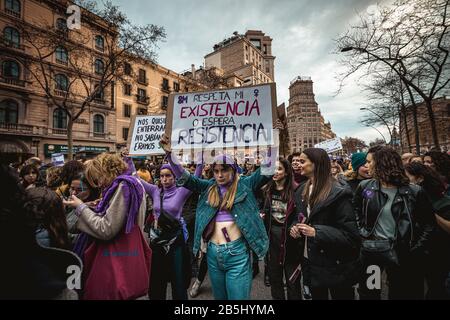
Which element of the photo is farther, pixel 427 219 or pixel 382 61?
pixel 382 61

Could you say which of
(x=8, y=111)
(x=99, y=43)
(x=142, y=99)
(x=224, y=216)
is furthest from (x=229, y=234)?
(x=142, y=99)

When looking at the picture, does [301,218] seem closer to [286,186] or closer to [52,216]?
[286,186]

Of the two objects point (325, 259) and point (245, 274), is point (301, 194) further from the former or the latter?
point (245, 274)

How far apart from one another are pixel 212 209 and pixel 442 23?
11.6 meters

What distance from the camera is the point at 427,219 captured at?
7.34 ft

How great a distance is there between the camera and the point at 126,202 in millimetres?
1840

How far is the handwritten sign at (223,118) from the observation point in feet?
8.79

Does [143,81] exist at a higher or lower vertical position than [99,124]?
higher

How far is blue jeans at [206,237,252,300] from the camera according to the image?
2.11 meters

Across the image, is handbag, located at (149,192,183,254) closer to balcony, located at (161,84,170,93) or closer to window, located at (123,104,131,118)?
window, located at (123,104,131,118)

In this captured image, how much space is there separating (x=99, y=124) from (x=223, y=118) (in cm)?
2859

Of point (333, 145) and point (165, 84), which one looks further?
point (165, 84)

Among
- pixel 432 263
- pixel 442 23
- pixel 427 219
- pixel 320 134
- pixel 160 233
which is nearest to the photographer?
pixel 427 219

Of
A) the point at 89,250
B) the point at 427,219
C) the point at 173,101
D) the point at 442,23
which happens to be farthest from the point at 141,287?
the point at 442,23
